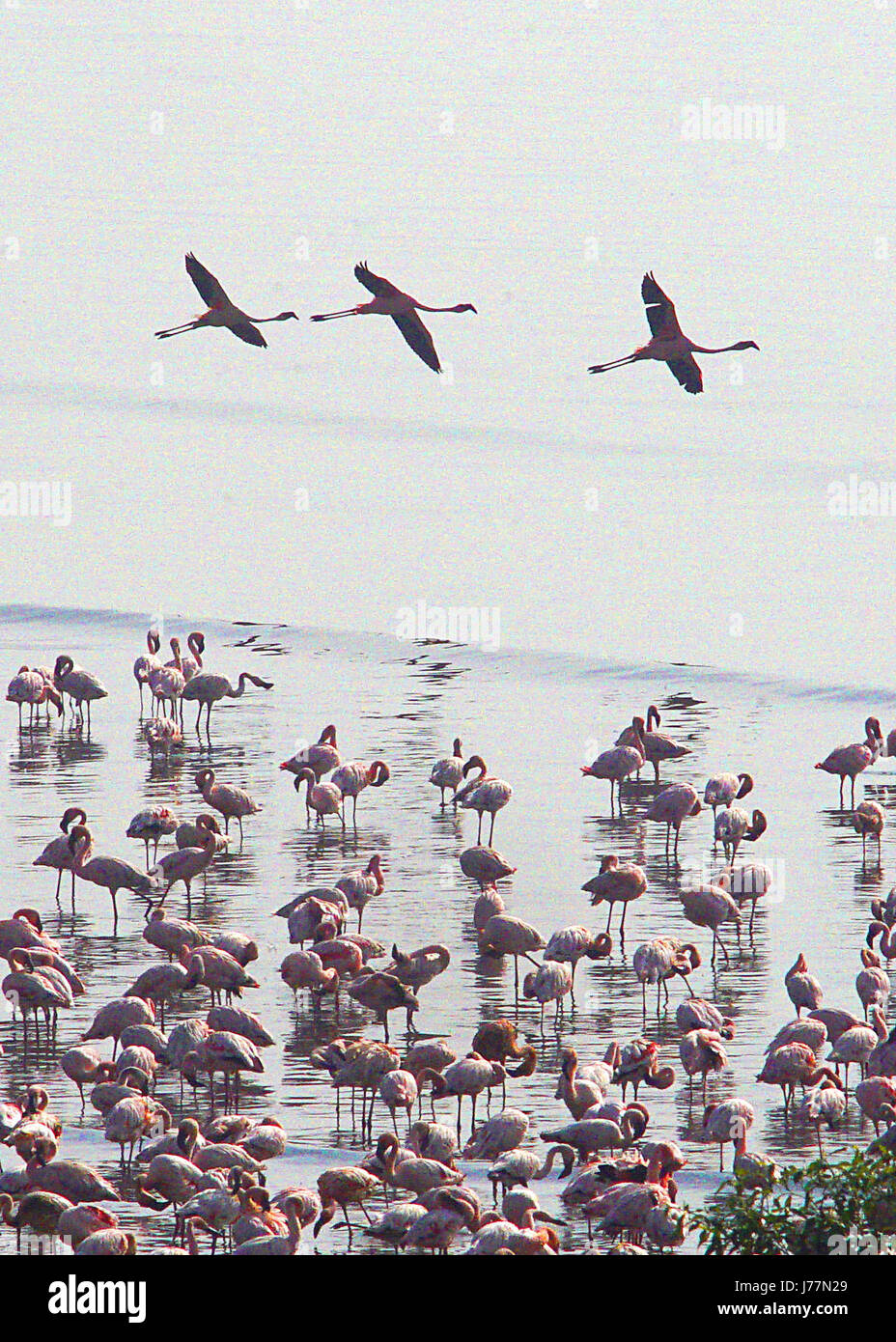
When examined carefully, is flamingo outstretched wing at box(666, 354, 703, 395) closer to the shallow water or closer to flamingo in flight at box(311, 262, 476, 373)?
flamingo in flight at box(311, 262, 476, 373)

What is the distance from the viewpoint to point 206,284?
77.2 feet

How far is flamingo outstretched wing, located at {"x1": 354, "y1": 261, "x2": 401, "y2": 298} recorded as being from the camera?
70.5 feet

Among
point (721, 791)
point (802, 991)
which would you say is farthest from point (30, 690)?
point (802, 991)

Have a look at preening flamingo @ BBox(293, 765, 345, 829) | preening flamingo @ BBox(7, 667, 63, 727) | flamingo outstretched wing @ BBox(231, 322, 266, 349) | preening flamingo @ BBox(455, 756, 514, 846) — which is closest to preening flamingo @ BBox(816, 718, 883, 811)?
preening flamingo @ BBox(455, 756, 514, 846)

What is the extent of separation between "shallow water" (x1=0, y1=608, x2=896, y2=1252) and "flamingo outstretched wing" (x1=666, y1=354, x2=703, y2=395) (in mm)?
4198

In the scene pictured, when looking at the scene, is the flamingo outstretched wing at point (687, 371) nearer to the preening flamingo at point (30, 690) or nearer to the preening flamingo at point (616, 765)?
the preening flamingo at point (616, 765)

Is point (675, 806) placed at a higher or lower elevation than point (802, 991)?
higher

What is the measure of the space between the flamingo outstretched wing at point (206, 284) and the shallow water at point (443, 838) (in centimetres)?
481

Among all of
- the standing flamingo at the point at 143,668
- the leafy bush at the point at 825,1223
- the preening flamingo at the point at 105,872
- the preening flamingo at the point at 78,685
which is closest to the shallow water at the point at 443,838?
the standing flamingo at the point at 143,668

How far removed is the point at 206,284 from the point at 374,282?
254 centimetres

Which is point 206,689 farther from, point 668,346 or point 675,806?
point 668,346

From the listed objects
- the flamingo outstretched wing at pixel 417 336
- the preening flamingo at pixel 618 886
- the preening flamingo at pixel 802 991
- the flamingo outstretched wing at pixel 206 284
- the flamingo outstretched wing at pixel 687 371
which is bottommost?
the preening flamingo at pixel 802 991

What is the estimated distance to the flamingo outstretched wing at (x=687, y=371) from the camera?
70.9 ft

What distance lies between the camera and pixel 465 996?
1706cm
